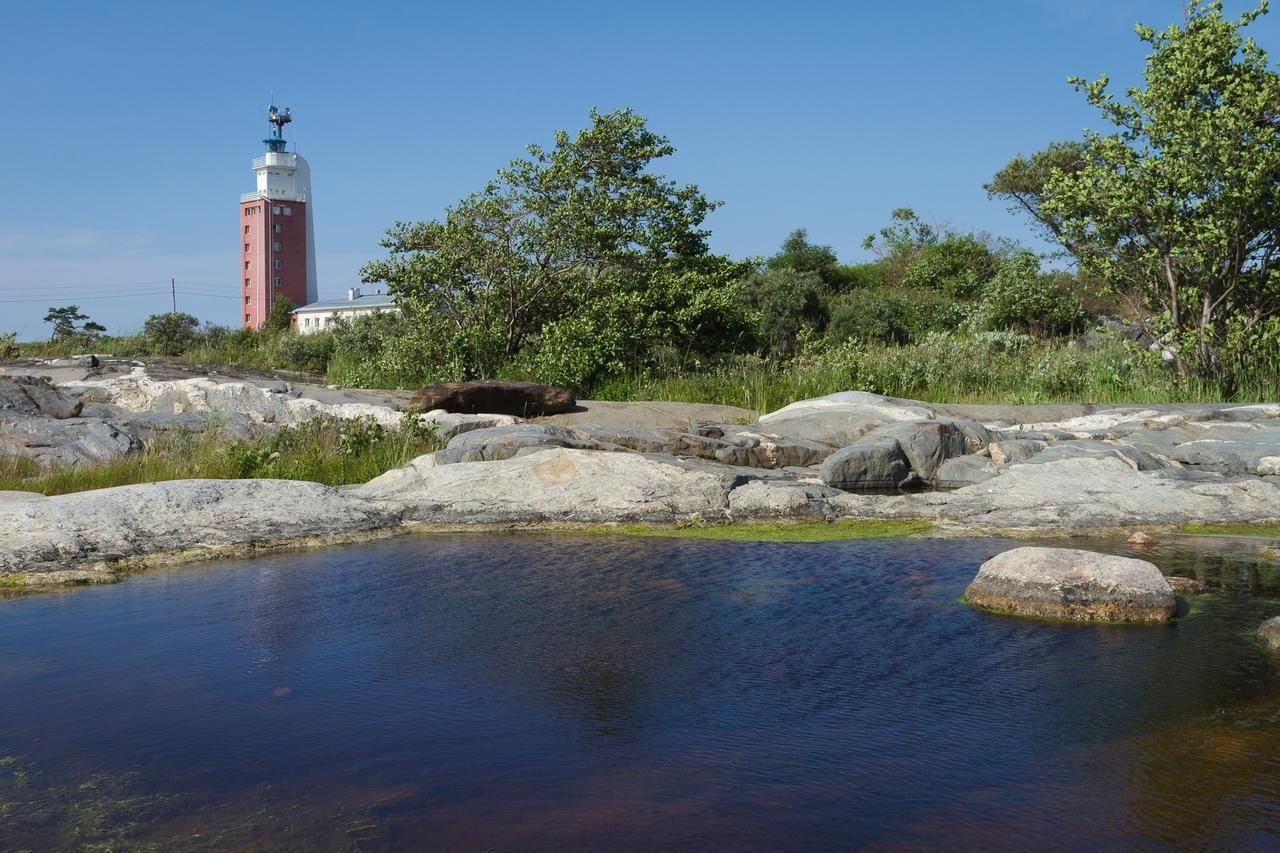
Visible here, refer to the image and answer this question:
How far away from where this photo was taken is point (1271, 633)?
5000 mm

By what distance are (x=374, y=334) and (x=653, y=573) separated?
19202 mm

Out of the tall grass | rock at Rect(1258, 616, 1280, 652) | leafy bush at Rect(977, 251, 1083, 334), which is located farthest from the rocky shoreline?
leafy bush at Rect(977, 251, 1083, 334)

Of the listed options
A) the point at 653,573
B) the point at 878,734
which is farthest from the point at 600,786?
the point at 653,573

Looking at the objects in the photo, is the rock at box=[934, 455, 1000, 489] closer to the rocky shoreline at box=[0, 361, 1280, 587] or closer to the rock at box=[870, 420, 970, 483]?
the rocky shoreline at box=[0, 361, 1280, 587]

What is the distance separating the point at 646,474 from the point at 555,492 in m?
0.87

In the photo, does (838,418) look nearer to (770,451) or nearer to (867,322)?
(770,451)

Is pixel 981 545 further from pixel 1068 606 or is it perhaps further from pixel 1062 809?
pixel 1062 809

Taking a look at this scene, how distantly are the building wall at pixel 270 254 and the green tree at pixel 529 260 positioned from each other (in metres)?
62.1

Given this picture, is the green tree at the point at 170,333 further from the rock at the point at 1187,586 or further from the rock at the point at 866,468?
the rock at the point at 1187,586

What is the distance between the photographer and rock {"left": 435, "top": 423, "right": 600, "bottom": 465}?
10117 mm

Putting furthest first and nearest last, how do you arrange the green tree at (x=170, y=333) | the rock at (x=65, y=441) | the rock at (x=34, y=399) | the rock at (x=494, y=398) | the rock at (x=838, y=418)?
the green tree at (x=170, y=333) < the rock at (x=494, y=398) < the rock at (x=838, y=418) < the rock at (x=34, y=399) < the rock at (x=65, y=441)

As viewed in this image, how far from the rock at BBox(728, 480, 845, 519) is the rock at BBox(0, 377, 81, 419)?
27.2ft

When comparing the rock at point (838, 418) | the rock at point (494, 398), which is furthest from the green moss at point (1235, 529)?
the rock at point (494, 398)

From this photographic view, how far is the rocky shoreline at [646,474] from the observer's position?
7.50 metres
